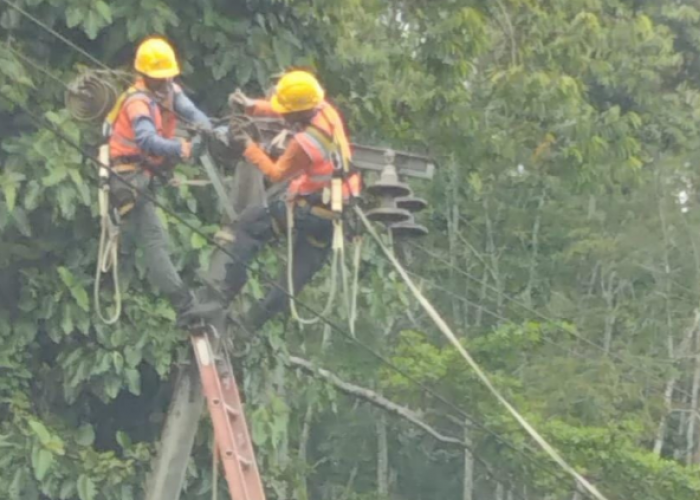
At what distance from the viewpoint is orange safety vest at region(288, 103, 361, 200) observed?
7.59 meters

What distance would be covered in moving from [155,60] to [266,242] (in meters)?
1.03

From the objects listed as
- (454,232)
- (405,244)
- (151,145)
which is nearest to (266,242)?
(151,145)

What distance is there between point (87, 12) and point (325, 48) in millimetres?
1722

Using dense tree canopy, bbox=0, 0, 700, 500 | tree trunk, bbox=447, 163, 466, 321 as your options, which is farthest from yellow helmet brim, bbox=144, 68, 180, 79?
tree trunk, bbox=447, 163, 466, 321

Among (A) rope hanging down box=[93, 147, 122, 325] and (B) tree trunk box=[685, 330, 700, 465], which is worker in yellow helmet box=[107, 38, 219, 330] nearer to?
(A) rope hanging down box=[93, 147, 122, 325]

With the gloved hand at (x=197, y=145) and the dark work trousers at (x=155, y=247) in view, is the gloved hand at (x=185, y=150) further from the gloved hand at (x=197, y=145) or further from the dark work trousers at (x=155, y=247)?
the dark work trousers at (x=155, y=247)

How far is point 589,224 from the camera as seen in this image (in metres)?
19.2

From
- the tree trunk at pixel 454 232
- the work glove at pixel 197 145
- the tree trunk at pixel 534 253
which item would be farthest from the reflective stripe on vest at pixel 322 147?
the tree trunk at pixel 534 253

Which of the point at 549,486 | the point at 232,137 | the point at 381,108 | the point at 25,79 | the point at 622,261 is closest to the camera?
the point at 232,137

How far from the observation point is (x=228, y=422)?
7680mm

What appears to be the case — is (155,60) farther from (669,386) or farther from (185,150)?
(669,386)

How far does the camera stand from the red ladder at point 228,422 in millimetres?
7543

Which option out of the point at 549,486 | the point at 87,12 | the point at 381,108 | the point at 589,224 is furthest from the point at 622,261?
the point at 87,12

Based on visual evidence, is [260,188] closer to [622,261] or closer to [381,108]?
[381,108]
